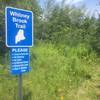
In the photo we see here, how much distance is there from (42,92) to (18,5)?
5.14m

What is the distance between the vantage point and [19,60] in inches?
185

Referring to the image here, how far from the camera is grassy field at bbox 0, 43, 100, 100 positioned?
7285mm

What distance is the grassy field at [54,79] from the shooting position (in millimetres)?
7285

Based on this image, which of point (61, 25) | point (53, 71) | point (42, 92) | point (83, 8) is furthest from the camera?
point (83, 8)

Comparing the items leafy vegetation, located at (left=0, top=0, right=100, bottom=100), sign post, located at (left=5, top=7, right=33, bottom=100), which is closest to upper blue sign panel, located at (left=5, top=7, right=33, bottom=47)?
sign post, located at (left=5, top=7, right=33, bottom=100)

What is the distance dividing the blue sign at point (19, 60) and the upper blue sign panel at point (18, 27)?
0.08 meters

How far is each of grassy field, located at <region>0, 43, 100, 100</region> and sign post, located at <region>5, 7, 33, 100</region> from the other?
91.4 inches

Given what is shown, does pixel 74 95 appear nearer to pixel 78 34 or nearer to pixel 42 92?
pixel 42 92

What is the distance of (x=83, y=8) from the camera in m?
24.1

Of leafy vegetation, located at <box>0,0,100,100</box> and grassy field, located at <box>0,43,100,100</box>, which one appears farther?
leafy vegetation, located at <box>0,0,100,100</box>

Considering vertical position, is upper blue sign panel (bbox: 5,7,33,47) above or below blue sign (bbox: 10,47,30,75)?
above

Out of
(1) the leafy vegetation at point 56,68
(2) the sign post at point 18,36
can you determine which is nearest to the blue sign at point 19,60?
(2) the sign post at point 18,36

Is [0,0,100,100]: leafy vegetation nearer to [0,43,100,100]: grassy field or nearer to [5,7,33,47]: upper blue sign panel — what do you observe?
[0,43,100,100]: grassy field

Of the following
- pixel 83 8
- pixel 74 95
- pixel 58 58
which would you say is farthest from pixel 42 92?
pixel 83 8
